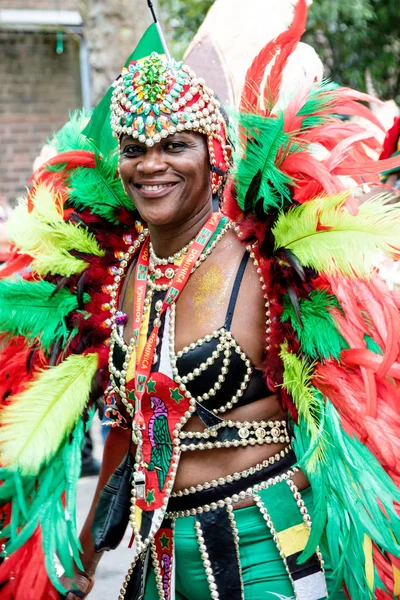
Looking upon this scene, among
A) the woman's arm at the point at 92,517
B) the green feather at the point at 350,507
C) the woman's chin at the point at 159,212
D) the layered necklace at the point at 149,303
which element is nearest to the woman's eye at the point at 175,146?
the woman's chin at the point at 159,212

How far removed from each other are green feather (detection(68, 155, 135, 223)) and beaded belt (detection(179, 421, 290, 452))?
2.66 ft

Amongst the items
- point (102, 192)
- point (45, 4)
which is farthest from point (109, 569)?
point (45, 4)

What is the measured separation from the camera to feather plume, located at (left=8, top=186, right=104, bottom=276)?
9.11 ft

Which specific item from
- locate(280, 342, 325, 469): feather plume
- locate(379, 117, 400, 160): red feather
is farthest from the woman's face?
locate(379, 117, 400, 160): red feather

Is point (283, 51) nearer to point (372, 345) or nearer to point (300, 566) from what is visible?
point (372, 345)

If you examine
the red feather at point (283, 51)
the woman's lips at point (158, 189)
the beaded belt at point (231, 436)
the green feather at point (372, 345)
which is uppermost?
the red feather at point (283, 51)

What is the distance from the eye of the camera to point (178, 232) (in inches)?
95.4

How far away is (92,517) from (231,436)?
0.64 m

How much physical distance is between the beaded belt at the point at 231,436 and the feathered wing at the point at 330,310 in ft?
0.26

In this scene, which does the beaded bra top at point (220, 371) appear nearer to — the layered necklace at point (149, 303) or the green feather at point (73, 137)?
the layered necklace at point (149, 303)

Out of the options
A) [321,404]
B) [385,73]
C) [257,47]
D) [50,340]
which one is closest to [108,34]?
[257,47]

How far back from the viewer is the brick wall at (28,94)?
10820 mm

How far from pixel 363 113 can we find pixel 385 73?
8652 mm

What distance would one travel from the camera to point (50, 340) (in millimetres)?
2740
